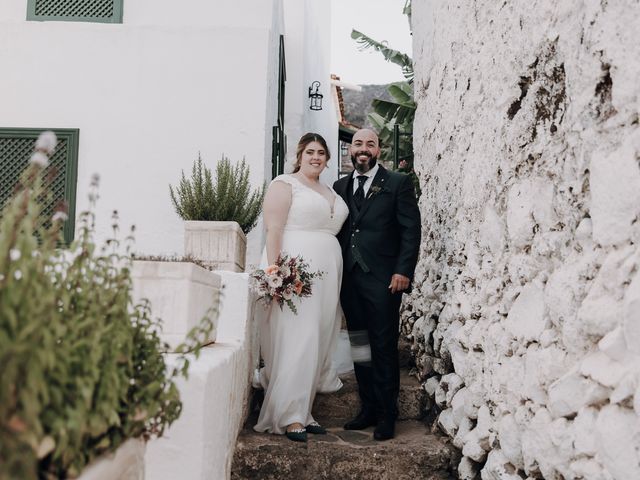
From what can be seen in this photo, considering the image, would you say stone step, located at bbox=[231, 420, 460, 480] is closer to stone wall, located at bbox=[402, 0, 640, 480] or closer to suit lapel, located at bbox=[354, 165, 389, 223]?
stone wall, located at bbox=[402, 0, 640, 480]

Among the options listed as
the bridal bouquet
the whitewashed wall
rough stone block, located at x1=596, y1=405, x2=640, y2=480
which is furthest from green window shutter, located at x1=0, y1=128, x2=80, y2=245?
rough stone block, located at x1=596, y1=405, x2=640, y2=480

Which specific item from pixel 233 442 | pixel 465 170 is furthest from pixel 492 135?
pixel 233 442

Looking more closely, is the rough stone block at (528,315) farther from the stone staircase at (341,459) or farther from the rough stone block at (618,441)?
the stone staircase at (341,459)

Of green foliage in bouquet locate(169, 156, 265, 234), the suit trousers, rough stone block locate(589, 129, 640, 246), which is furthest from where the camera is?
green foliage in bouquet locate(169, 156, 265, 234)

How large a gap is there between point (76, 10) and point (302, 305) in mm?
4494

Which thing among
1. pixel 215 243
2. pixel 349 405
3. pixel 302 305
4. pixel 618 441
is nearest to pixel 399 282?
pixel 302 305

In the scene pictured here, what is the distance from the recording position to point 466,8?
15.1 feet

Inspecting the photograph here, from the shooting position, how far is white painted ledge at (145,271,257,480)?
103 inches

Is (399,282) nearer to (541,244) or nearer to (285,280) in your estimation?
(285,280)

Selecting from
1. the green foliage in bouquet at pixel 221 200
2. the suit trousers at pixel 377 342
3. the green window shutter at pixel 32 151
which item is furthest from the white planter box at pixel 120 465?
the green window shutter at pixel 32 151

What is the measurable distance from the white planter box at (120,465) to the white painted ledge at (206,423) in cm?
13

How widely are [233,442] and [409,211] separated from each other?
186cm

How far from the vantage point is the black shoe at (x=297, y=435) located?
154 inches

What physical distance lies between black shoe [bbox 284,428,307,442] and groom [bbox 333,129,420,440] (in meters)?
0.45
